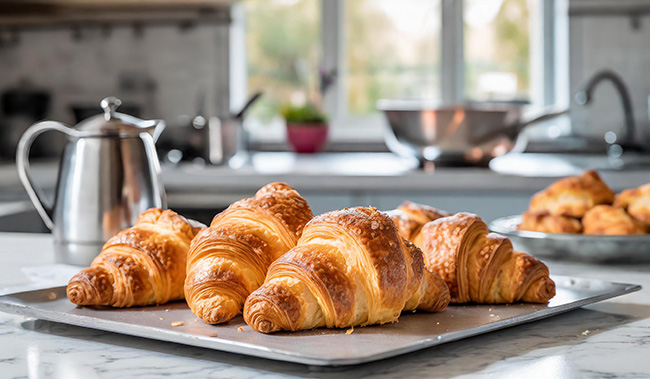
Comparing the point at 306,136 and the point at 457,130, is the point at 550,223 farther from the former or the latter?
the point at 306,136

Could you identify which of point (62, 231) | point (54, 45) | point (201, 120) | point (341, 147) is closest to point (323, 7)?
point (341, 147)

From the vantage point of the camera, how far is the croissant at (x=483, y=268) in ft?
2.77

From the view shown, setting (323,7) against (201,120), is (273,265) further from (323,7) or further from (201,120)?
(323,7)

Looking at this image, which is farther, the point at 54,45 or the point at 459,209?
the point at 54,45

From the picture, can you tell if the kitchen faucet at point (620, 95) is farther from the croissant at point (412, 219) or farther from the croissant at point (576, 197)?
the croissant at point (412, 219)

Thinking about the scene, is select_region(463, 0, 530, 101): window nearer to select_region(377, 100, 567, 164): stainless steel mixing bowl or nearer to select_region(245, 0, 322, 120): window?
select_region(245, 0, 322, 120): window

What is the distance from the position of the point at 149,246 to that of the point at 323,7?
10.3ft

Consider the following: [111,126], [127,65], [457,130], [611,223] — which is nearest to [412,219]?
[611,223]

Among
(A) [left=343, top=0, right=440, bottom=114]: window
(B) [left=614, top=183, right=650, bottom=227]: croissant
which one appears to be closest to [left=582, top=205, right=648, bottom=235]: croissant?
(B) [left=614, top=183, right=650, bottom=227]: croissant

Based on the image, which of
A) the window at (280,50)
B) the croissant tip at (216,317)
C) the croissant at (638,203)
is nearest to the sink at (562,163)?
the window at (280,50)

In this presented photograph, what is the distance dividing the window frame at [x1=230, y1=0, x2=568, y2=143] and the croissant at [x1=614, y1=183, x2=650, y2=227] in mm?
2611

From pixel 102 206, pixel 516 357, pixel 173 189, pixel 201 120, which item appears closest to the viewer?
pixel 516 357

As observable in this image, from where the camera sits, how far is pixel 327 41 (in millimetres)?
3881

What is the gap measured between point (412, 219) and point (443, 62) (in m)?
2.98
